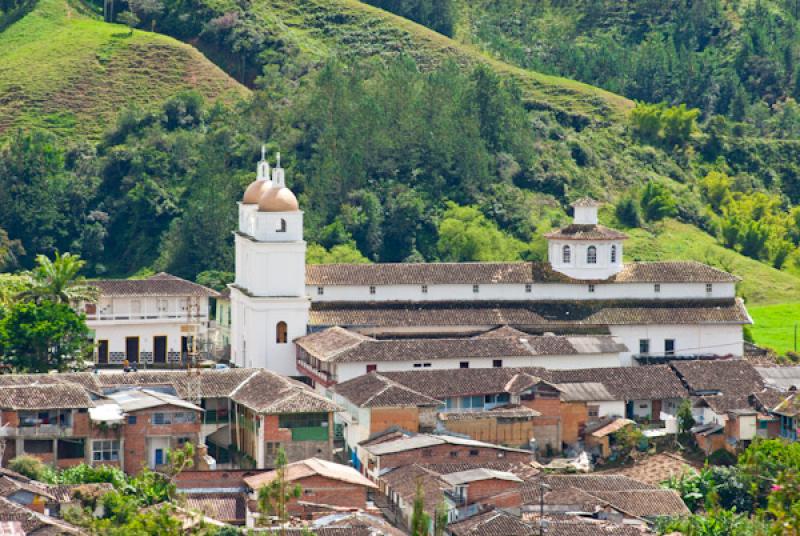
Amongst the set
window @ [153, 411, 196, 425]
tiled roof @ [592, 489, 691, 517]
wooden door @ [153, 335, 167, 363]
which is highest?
window @ [153, 411, 196, 425]

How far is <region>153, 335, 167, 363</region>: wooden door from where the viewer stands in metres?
80.9

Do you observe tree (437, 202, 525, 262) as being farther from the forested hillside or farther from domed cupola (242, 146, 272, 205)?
domed cupola (242, 146, 272, 205)

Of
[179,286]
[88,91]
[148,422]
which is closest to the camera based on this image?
[148,422]

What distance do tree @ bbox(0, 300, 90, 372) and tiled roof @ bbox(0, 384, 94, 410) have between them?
808cm

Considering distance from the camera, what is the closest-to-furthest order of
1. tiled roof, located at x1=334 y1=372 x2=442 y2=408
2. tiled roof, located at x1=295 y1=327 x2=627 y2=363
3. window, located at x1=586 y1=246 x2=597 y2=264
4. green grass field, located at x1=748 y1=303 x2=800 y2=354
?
tiled roof, located at x1=334 y1=372 x2=442 y2=408 → tiled roof, located at x1=295 y1=327 x2=627 y2=363 → window, located at x1=586 y1=246 x2=597 y2=264 → green grass field, located at x1=748 y1=303 x2=800 y2=354

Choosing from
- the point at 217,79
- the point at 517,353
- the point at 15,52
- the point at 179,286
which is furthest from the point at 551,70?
the point at 517,353

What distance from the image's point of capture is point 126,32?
118562 mm

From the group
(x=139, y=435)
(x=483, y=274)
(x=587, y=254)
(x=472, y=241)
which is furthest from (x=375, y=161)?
(x=139, y=435)

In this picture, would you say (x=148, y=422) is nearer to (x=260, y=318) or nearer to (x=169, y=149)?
(x=260, y=318)

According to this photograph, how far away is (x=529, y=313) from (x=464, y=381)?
8915 millimetres

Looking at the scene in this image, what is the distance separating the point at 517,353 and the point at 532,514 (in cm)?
1465

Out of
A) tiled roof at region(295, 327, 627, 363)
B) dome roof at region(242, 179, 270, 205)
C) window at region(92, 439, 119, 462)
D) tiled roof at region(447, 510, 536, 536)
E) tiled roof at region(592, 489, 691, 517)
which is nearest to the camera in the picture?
tiled roof at region(447, 510, 536, 536)

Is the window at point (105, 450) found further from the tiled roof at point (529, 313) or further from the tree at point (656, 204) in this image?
the tree at point (656, 204)

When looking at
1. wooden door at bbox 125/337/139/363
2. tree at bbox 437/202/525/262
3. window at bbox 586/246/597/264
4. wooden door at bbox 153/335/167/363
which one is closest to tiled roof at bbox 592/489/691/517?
window at bbox 586/246/597/264
